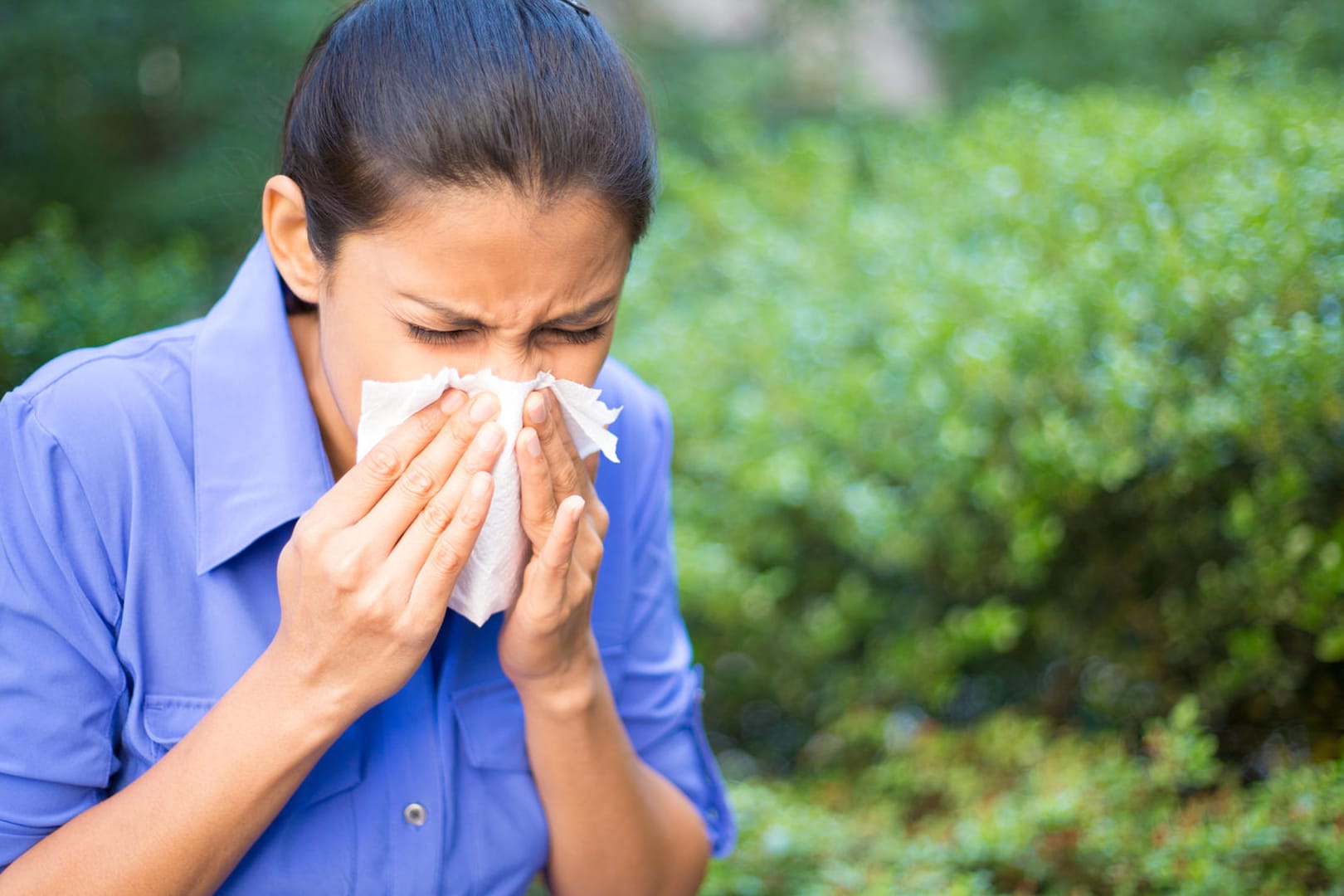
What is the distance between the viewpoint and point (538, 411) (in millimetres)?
1459

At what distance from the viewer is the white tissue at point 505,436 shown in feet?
4.76

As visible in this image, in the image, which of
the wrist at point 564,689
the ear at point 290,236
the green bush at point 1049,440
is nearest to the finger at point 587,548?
the wrist at point 564,689

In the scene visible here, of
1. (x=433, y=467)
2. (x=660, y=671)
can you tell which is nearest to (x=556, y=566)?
(x=433, y=467)

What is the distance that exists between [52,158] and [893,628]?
4.02 metres

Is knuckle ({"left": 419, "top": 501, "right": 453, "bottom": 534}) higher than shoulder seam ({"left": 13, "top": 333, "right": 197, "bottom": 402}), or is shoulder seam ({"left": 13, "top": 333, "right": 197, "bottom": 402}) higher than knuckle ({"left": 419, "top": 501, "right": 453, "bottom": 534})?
→ shoulder seam ({"left": 13, "top": 333, "right": 197, "bottom": 402})

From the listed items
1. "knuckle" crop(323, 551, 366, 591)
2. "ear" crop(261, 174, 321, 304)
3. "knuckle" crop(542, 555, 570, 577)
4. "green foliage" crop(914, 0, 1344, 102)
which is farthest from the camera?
"green foliage" crop(914, 0, 1344, 102)

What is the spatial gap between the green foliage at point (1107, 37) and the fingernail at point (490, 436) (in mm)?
4430

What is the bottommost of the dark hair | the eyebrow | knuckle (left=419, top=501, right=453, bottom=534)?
knuckle (left=419, top=501, right=453, bottom=534)

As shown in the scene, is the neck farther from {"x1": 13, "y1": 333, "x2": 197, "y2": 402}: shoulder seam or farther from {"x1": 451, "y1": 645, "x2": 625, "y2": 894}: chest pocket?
{"x1": 451, "y1": 645, "x2": 625, "y2": 894}: chest pocket

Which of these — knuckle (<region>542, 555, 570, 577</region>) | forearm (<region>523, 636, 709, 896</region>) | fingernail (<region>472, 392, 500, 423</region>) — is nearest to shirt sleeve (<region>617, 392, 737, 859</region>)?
forearm (<region>523, 636, 709, 896</region>)

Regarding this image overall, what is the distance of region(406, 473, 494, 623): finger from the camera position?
4.61 feet

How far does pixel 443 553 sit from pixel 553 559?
151mm

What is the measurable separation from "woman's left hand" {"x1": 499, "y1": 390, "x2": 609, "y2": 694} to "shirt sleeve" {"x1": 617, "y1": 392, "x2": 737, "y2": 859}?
29 cm

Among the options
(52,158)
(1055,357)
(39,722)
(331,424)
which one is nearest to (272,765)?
(39,722)
